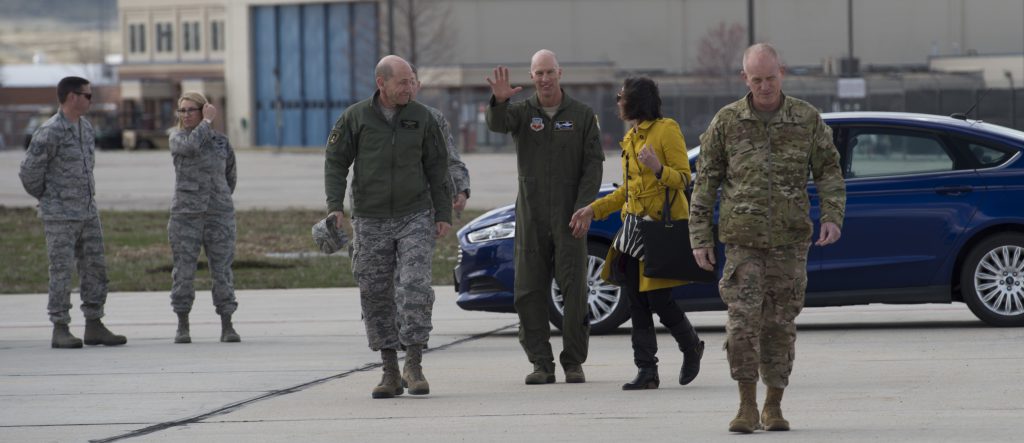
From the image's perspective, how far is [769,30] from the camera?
8519cm

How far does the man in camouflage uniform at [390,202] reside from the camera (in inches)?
356

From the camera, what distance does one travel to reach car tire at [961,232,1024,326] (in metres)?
11.7

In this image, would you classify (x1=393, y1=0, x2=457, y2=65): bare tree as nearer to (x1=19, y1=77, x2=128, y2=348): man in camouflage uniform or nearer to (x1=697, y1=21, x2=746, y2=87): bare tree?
(x1=697, y1=21, x2=746, y2=87): bare tree

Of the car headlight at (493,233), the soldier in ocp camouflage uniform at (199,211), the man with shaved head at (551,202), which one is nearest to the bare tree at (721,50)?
the car headlight at (493,233)

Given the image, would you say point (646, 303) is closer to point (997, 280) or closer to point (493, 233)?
point (493, 233)

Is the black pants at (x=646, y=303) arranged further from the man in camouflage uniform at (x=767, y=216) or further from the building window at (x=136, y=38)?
the building window at (x=136, y=38)

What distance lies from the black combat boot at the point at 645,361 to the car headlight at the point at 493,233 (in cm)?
305

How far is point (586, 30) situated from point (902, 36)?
52.9 ft

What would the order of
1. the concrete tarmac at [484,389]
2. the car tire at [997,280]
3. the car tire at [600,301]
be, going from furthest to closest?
1. the car tire at [600,301]
2. the car tire at [997,280]
3. the concrete tarmac at [484,389]

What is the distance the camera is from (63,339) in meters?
12.1

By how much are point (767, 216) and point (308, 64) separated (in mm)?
90698

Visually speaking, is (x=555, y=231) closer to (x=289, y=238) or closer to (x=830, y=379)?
(x=830, y=379)

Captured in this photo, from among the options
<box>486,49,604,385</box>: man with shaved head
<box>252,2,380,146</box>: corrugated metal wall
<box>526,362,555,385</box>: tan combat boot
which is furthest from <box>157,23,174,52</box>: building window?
<box>526,362,555,385</box>: tan combat boot

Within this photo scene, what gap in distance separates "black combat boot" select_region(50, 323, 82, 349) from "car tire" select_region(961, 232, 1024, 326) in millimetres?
6407
